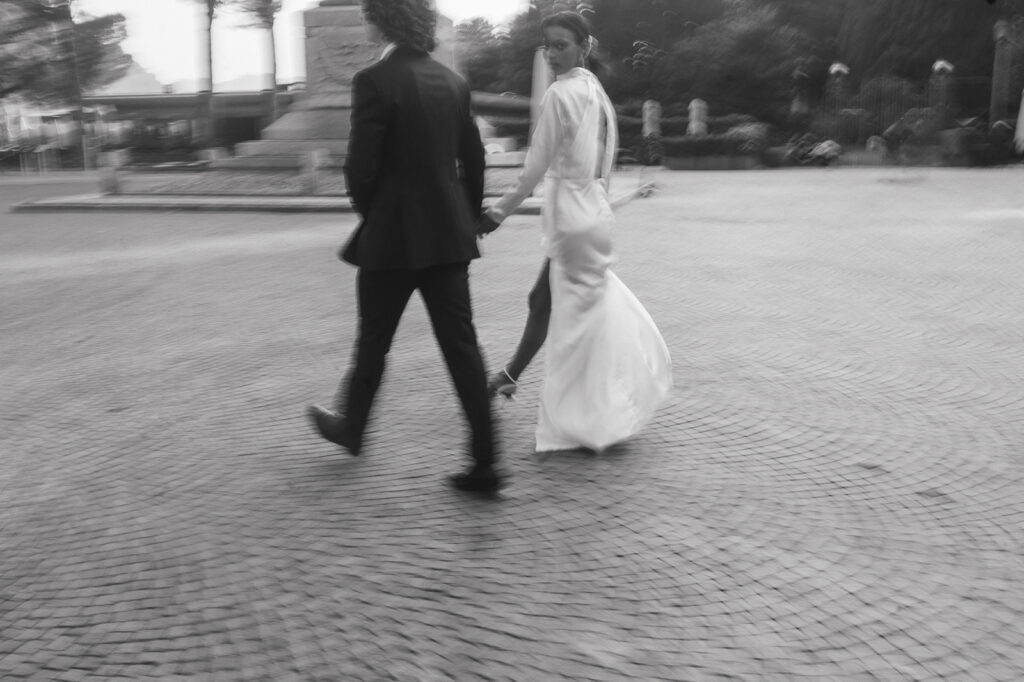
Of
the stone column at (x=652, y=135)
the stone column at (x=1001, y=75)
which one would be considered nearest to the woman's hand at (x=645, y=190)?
the stone column at (x=652, y=135)

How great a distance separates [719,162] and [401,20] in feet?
89.2

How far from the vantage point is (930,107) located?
32.0 m

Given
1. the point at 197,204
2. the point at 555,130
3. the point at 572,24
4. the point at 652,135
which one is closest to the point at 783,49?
the point at 652,135

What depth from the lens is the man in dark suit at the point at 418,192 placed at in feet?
11.6

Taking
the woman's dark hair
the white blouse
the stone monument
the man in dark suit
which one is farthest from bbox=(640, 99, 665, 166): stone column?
the man in dark suit

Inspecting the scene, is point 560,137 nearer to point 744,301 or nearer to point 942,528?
point 942,528

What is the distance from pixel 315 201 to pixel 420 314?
1013 centimetres

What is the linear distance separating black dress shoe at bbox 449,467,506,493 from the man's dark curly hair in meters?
1.52

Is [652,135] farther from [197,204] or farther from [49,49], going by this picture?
[49,49]

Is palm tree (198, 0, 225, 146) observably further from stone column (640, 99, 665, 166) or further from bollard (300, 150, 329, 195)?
bollard (300, 150, 329, 195)

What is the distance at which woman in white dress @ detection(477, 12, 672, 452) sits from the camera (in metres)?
4.19

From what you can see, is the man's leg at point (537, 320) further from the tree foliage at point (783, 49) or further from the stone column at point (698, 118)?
the tree foliage at point (783, 49)

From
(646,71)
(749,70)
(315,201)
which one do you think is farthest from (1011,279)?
(646,71)

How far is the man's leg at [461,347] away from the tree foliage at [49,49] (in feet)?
155
